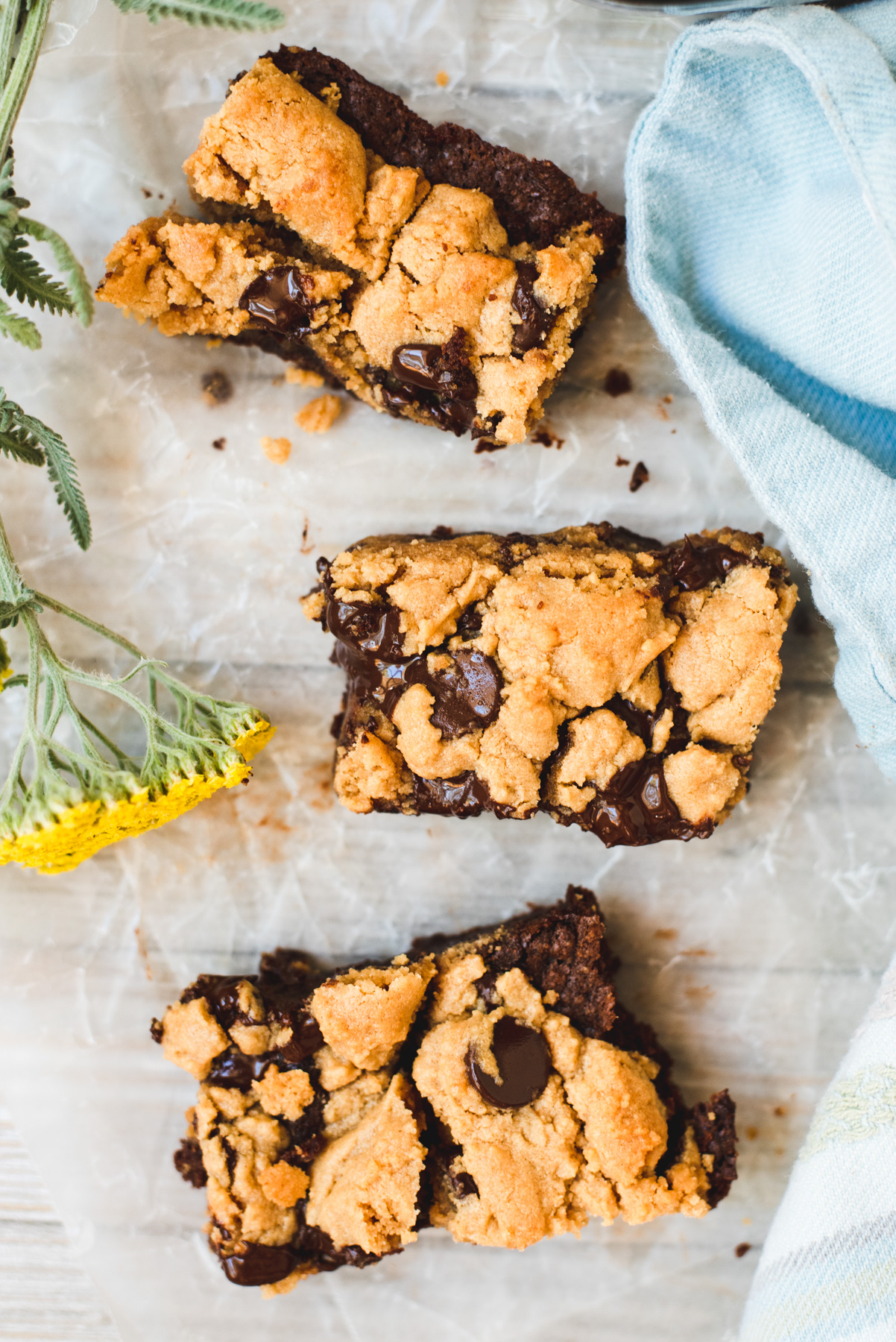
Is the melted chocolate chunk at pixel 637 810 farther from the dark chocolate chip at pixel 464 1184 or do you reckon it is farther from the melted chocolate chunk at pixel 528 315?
the melted chocolate chunk at pixel 528 315

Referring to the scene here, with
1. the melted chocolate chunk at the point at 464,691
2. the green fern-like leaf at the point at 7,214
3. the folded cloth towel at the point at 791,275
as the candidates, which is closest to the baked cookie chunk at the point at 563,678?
the melted chocolate chunk at the point at 464,691

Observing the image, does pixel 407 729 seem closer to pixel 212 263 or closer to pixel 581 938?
pixel 581 938

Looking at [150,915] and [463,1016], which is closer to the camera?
[463,1016]

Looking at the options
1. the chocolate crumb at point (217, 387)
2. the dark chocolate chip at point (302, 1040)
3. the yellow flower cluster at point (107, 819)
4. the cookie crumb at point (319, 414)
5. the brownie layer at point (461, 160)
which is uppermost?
the brownie layer at point (461, 160)

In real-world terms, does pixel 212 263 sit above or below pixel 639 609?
above

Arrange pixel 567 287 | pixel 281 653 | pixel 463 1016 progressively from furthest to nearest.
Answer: pixel 281 653 < pixel 463 1016 < pixel 567 287

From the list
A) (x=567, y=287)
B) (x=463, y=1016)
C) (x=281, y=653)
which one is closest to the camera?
(x=567, y=287)

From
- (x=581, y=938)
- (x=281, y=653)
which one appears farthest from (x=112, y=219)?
(x=581, y=938)
